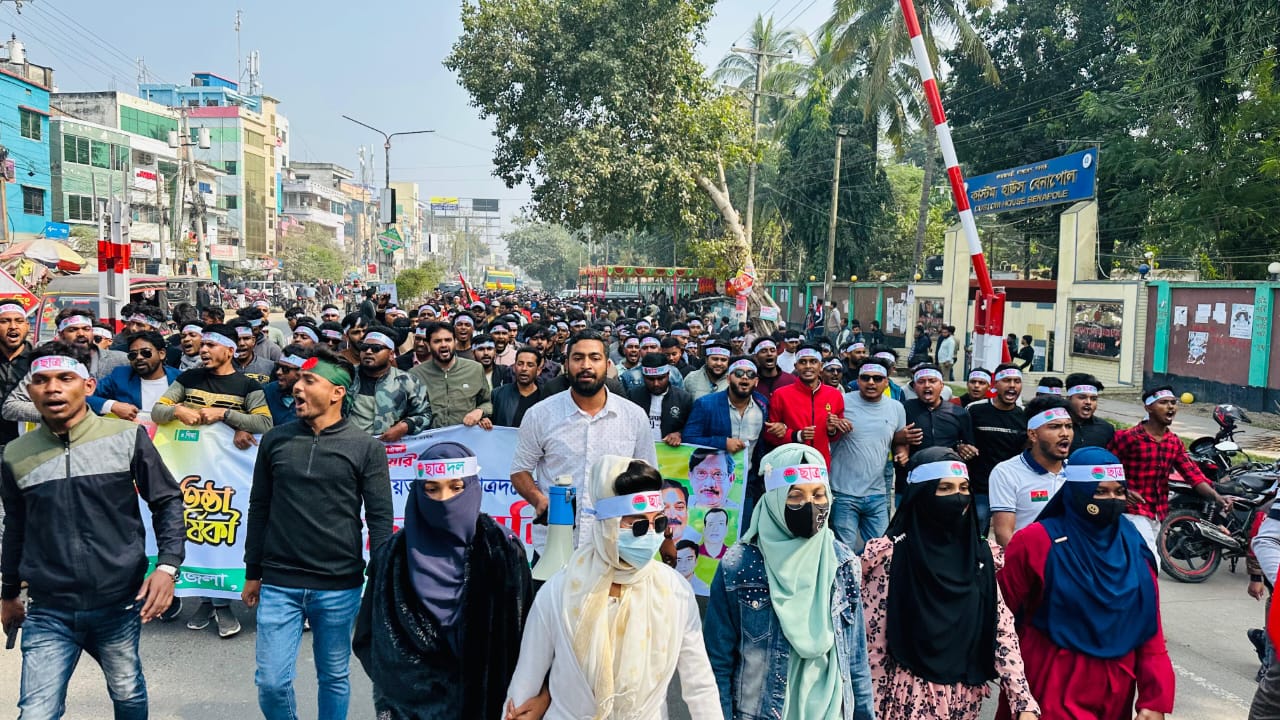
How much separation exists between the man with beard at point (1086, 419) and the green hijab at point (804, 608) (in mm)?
3840

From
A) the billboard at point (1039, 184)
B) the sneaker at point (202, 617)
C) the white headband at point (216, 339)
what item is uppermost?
the billboard at point (1039, 184)

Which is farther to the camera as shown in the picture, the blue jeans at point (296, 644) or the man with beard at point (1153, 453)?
the man with beard at point (1153, 453)

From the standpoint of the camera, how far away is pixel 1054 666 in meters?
3.59

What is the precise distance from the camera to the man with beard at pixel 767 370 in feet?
25.4

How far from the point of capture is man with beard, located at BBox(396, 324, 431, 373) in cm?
893

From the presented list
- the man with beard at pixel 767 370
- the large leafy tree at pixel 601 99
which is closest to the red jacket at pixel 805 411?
the man with beard at pixel 767 370

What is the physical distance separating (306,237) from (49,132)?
36.5 m

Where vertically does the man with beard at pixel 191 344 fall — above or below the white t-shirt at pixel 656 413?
above

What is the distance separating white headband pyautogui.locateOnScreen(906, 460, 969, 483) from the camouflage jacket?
144 inches

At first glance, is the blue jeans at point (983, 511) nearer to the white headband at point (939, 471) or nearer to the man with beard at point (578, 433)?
the man with beard at point (578, 433)

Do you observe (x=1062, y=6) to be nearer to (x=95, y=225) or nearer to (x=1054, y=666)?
(x=1054, y=666)

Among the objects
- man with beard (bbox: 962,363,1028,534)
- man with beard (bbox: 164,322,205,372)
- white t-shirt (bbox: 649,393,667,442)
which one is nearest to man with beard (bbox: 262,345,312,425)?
man with beard (bbox: 164,322,205,372)

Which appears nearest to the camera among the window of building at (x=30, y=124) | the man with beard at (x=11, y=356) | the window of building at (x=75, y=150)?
the man with beard at (x=11, y=356)

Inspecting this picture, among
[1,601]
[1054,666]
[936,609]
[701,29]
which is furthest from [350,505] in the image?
[701,29]
